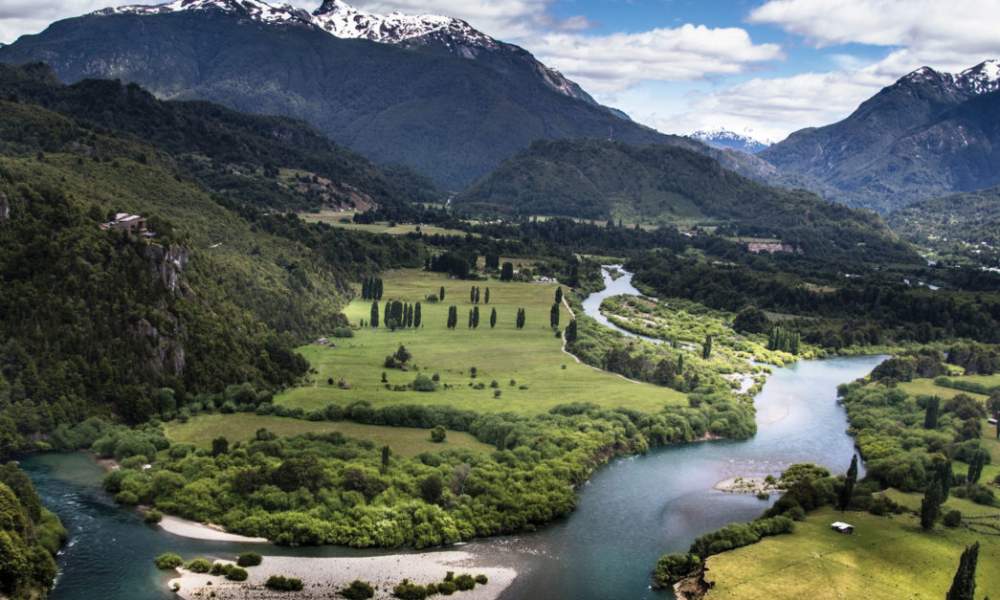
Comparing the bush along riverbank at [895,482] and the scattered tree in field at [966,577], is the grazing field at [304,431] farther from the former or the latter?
the scattered tree in field at [966,577]

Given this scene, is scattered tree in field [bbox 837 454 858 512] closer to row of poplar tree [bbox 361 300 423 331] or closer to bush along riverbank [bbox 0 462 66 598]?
bush along riverbank [bbox 0 462 66 598]

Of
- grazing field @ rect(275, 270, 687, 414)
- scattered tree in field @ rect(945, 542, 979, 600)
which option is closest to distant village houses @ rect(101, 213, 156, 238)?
grazing field @ rect(275, 270, 687, 414)

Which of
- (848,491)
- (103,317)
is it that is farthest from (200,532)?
(848,491)

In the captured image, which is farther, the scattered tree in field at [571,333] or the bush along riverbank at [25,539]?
the scattered tree in field at [571,333]

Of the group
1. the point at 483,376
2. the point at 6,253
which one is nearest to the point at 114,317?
the point at 6,253

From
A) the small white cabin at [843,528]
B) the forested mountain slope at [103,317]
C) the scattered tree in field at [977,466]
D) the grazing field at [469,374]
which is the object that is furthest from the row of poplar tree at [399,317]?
the small white cabin at [843,528]

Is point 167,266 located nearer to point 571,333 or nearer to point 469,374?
point 469,374

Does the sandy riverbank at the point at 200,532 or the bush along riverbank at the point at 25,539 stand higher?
the bush along riverbank at the point at 25,539

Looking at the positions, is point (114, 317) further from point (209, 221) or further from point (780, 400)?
point (780, 400)
